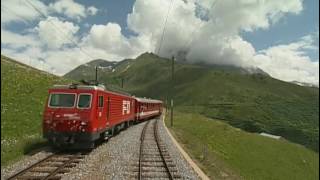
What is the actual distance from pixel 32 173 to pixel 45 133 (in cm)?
597

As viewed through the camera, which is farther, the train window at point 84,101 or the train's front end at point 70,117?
the train window at point 84,101

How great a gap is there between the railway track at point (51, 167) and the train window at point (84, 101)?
2408mm

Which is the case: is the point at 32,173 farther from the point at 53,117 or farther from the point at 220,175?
the point at 220,175

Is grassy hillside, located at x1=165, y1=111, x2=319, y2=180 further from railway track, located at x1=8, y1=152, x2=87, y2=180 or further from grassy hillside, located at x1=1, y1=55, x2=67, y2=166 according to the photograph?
railway track, located at x1=8, y1=152, x2=87, y2=180

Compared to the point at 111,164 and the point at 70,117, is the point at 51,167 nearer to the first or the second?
the point at 111,164

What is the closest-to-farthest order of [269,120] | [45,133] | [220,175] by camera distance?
[220,175]
[45,133]
[269,120]

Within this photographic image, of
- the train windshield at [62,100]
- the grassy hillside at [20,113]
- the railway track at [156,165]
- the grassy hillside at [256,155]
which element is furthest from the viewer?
the grassy hillside at [256,155]

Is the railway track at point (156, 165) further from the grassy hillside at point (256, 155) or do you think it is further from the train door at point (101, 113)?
the grassy hillside at point (256, 155)

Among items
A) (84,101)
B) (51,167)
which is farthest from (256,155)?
(51,167)

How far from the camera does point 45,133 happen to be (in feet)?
69.8

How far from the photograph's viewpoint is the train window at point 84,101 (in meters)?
21.6

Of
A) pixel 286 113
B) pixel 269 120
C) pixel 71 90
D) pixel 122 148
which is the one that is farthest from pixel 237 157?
pixel 286 113

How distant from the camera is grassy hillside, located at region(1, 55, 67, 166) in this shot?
21438 mm

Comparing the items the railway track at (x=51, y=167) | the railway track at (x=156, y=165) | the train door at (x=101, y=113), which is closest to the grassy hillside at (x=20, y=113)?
the railway track at (x=51, y=167)
